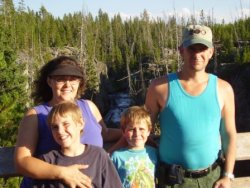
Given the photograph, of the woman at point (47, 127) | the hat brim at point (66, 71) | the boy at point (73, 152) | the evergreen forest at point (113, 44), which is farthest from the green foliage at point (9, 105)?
the evergreen forest at point (113, 44)

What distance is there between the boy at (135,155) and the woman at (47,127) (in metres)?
0.17

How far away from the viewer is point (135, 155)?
2643 millimetres

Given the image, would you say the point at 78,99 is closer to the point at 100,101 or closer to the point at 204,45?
the point at 204,45

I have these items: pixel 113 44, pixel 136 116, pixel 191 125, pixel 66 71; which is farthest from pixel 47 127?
pixel 113 44

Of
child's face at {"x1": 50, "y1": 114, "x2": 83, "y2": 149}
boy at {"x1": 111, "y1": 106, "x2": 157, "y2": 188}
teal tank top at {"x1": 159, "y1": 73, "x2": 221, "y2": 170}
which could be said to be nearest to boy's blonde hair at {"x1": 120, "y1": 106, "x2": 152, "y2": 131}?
boy at {"x1": 111, "y1": 106, "x2": 157, "y2": 188}

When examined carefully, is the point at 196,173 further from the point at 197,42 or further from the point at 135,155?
the point at 197,42

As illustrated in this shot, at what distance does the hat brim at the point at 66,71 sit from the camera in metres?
2.48

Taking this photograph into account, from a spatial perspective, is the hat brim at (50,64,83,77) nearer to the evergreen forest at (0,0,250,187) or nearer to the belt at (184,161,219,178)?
the belt at (184,161,219,178)

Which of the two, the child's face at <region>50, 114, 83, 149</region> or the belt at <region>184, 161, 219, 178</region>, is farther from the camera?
the belt at <region>184, 161, 219, 178</region>

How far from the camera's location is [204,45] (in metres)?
2.62

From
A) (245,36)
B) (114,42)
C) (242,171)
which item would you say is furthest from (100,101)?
(242,171)

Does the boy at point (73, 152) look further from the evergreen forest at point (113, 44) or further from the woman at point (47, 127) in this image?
the evergreen forest at point (113, 44)

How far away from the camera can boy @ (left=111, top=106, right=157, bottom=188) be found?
8.52ft

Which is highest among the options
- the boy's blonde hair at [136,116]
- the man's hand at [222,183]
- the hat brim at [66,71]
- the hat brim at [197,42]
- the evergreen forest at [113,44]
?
the evergreen forest at [113,44]
